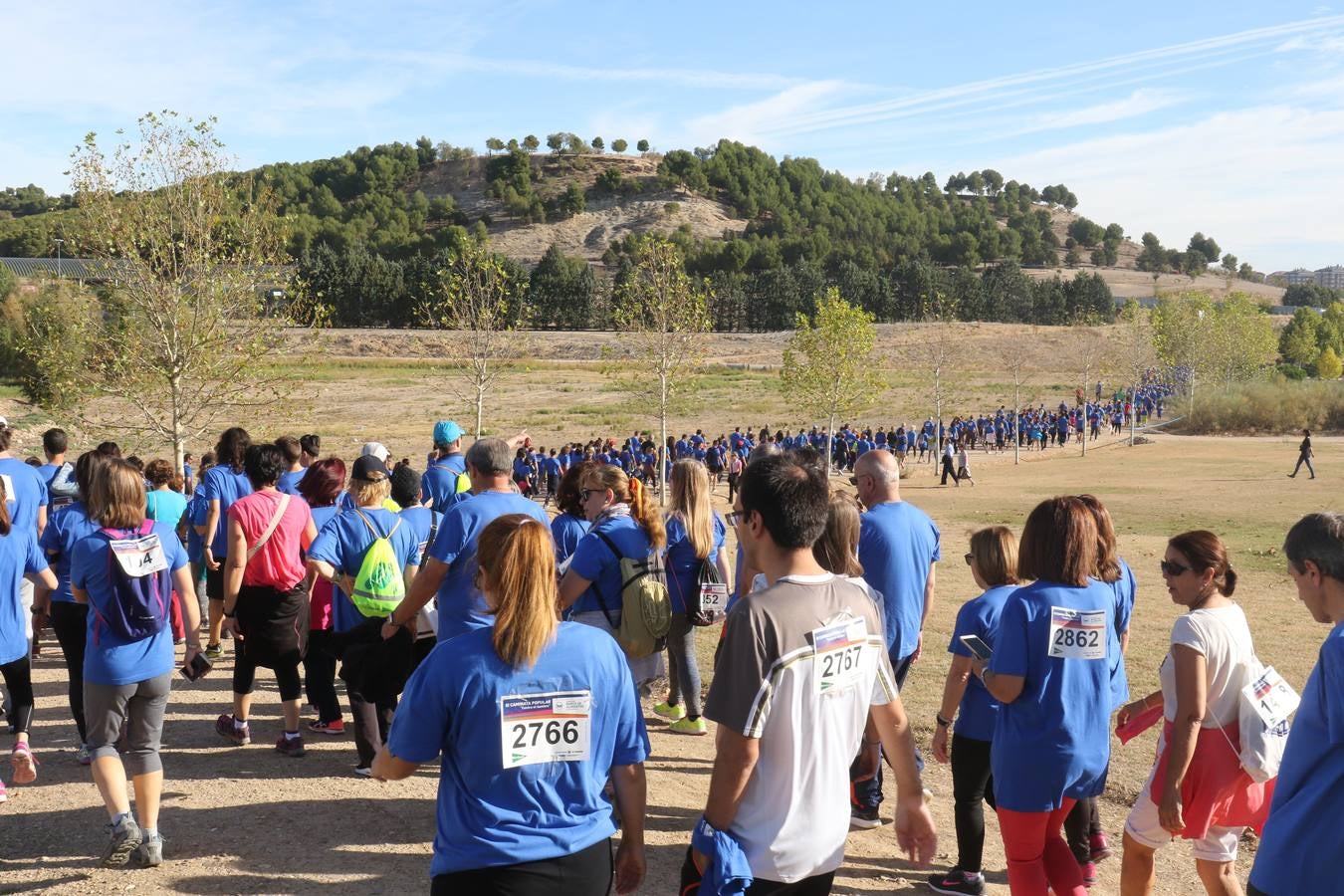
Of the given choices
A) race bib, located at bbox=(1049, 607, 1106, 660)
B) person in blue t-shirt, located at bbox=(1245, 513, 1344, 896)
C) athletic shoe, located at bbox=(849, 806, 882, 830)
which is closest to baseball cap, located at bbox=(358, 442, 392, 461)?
athletic shoe, located at bbox=(849, 806, 882, 830)

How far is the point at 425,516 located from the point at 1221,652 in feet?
13.9

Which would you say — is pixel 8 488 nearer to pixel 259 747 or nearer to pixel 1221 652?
pixel 259 747

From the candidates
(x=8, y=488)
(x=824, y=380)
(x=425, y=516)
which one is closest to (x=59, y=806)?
(x=8, y=488)

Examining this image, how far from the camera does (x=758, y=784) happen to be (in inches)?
106

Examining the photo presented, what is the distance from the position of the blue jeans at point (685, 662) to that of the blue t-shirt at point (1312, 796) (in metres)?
4.22

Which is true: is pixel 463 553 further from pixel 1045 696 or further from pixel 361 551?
pixel 1045 696

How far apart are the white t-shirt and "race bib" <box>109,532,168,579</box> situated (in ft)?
13.8

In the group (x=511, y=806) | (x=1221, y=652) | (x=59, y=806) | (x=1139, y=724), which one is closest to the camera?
(x=511, y=806)

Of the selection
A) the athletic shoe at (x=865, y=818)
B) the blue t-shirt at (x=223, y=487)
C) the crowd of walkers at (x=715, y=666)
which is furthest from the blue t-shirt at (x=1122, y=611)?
the blue t-shirt at (x=223, y=487)

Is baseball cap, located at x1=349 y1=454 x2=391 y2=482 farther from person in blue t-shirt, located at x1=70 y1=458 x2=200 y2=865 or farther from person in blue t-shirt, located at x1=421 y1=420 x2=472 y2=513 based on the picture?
person in blue t-shirt, located at x1=70 y1=458 x2=200 y2=865

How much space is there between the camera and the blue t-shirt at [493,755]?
2.65 meters

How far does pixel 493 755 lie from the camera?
2.66 meters

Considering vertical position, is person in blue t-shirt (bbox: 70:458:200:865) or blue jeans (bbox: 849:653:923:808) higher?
person in blue t-shirt (bbox: 70:458:200:865)

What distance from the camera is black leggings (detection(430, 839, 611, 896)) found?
264cm
